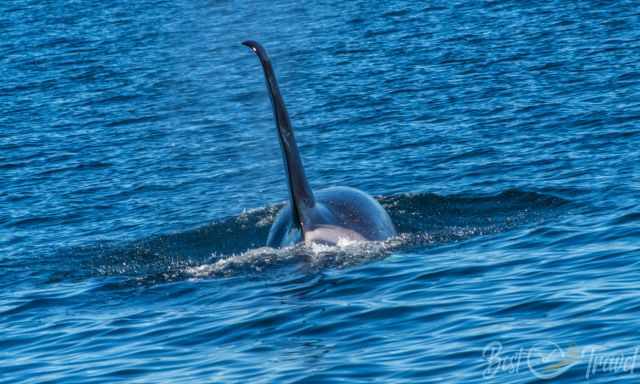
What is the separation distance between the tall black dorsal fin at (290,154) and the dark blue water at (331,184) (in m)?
0.75

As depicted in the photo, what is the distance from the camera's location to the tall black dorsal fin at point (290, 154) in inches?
771

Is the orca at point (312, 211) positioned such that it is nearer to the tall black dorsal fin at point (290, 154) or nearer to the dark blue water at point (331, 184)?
the tall black dorsal fin at point (290, 154)

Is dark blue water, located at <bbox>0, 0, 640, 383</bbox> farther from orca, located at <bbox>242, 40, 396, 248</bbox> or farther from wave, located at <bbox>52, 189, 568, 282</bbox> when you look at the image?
orca, located at <bbox>242, 40, 396, 248</bbox>

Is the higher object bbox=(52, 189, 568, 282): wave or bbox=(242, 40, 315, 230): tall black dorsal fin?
bbox=(242, 40, 315, 230): tall black dorsal fin

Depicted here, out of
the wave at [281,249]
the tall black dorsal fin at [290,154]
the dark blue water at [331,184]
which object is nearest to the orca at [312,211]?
the tall black dorsal fin at [290,154]

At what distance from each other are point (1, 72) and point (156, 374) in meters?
32.5

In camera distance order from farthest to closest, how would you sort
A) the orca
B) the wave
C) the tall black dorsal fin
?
the wave, the orca, the tall black dorsal fin

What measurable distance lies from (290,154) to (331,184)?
872 centimetres

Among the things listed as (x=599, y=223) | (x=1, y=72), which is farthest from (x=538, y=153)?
(x=1, y=72)

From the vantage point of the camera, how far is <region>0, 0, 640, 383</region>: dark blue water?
16312 mm

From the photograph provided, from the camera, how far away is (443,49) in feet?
135

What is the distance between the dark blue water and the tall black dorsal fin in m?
0.75

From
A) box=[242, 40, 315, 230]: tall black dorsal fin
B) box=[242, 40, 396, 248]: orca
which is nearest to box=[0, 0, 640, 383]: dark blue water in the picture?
box=[242, 40, 396, 248]: orca

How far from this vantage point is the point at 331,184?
2853cm
